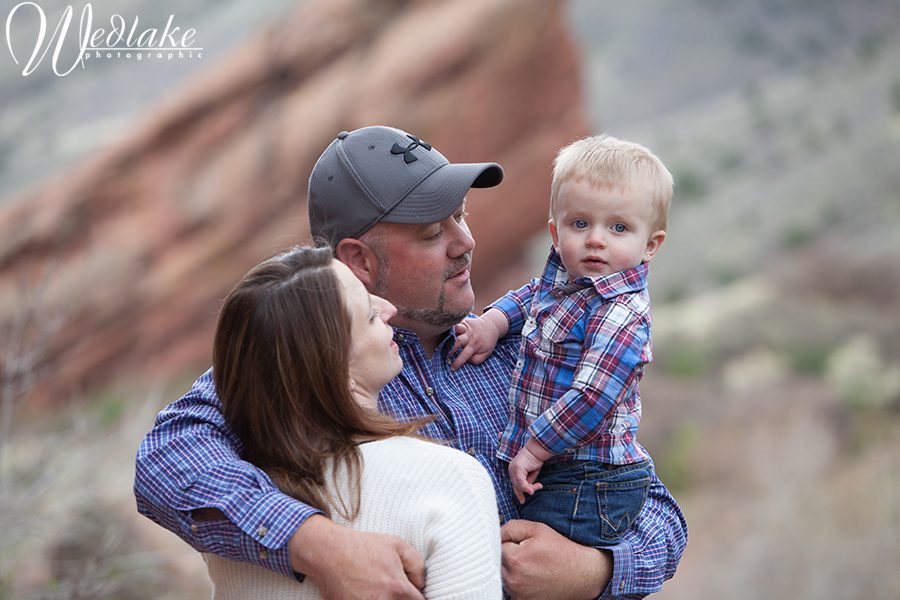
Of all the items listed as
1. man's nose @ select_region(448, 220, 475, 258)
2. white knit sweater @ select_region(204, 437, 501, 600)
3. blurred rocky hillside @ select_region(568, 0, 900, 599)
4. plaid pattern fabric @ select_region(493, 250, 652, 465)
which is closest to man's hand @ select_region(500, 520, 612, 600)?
plaid pattern fabric @ select_region(493, 250, 652, 465)

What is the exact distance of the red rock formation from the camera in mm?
10898

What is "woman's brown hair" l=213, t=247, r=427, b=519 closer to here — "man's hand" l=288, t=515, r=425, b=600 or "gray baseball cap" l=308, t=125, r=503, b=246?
"man's hand" l=288, t=515, r=425, b=600

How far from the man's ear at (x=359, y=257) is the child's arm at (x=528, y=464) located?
63cm

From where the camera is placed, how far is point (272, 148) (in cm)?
1123

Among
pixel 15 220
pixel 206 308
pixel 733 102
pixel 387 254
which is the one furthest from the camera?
pixel 733 102

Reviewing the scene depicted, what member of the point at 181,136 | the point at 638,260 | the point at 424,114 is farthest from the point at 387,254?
the point at 181,136

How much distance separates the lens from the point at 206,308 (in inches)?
444

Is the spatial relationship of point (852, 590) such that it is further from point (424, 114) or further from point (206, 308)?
point (206, 308)

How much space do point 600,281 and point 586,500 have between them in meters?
0.47

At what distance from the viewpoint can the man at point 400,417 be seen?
1.88 meters

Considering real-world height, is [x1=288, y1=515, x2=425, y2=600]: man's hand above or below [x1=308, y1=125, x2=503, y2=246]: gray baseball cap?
below

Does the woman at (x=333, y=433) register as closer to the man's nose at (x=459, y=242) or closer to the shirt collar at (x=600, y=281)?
the shirt collar at (x=600, y=281)

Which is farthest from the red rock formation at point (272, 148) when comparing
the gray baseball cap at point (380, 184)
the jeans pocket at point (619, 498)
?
the jeans pocket at point (619, 498)

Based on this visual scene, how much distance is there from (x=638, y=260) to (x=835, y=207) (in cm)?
1875
